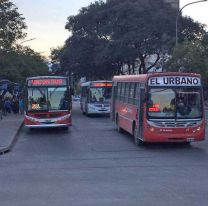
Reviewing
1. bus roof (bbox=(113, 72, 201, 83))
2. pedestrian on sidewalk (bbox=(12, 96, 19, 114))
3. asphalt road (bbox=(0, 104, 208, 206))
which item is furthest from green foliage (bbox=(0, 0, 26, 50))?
asphalt road (bbox=(0, 104, 208, 206))

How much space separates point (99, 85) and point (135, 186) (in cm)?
3160

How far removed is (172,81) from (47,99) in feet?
31.7

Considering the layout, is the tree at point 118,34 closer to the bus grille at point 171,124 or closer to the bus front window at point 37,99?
the bus front window at point 37,99

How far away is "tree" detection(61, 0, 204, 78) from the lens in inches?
2266

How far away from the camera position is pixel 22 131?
30.6 m

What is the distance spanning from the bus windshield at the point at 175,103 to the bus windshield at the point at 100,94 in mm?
23041

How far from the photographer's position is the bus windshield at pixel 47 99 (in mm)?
28406

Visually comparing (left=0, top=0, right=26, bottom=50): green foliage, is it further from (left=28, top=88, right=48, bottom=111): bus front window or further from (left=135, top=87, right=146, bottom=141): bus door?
(left=135, top=87, right=146, bottom=141): bus door

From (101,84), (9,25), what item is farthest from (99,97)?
(9,25)

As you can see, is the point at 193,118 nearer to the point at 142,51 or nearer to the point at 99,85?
the point at 99,85

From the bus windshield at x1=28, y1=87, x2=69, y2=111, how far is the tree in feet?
90.0

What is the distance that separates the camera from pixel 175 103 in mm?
20312

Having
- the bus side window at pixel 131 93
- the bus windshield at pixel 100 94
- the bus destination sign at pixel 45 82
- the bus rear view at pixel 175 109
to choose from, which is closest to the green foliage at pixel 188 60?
the bus windshield at pixel 100 94

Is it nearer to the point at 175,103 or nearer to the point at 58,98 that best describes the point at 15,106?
the point at 58,98
